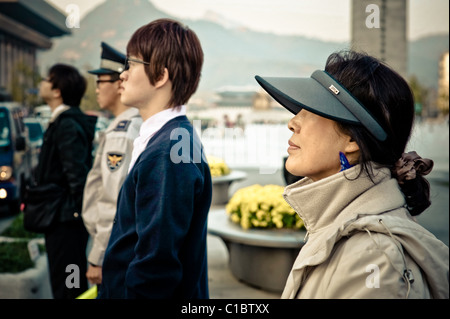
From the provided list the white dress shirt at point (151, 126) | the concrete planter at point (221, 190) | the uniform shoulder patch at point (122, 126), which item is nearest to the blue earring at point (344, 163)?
the white dress shirt at point (151, 126)

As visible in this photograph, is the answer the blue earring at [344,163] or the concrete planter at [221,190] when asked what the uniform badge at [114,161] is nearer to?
the blue earring at [344,163]

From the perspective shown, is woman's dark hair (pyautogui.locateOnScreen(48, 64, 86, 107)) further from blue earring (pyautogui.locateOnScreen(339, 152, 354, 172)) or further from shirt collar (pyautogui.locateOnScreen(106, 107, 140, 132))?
blue earring (pyautogui.locateOnScreen(339, 152, 354, 172))

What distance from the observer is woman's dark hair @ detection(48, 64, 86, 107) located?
3438 millimetres

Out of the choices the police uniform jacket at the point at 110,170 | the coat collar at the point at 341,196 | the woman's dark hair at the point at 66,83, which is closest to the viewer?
the coat collar at the point at 341,196

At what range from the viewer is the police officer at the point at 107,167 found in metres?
2.33

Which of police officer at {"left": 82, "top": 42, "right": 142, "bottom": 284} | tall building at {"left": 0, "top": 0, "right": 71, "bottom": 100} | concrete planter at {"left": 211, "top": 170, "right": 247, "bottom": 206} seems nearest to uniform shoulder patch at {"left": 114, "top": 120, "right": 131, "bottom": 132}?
police officer at {"left": 82, "top": 42, "right": 142, "bottom": 284}

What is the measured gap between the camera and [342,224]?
1.04 metres

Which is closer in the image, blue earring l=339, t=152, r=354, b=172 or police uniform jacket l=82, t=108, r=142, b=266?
blue earring l=339, t=152, r=354, b=172

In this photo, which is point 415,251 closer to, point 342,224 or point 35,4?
point 342,224

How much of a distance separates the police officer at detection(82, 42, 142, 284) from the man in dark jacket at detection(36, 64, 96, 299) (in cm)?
43

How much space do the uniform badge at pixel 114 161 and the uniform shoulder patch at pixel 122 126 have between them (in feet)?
0.56

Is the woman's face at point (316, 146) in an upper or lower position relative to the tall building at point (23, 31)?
lower

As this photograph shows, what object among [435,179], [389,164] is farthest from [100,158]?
[435,179]

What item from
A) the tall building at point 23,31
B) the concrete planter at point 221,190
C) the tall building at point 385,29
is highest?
the tall building at point 23,31
